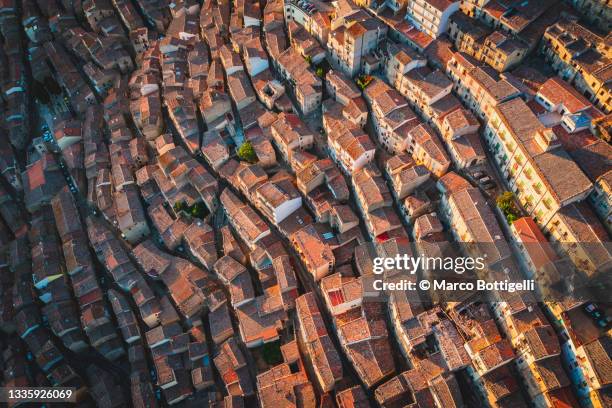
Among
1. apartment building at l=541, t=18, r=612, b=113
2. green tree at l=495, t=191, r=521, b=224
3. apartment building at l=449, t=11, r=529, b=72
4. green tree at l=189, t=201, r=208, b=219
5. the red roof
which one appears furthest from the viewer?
green tree at l=189, t=201, r=208, b=219

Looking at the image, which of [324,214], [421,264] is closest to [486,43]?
[421,264]

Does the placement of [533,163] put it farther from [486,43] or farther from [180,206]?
[180,206]

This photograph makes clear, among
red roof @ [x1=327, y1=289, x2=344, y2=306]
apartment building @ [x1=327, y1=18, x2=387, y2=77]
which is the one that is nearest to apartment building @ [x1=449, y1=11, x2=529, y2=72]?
apartment building @ [x1=327, y1=18, x2=387, y2=77]

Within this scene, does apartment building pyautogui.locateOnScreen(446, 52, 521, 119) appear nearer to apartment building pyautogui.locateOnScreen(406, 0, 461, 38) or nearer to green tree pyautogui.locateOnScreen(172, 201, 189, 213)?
apartment building pyautogui.locateOnScreen(406, 0, 461, 38)

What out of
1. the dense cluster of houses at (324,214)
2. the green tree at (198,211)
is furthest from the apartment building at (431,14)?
the green tree at (198,211)

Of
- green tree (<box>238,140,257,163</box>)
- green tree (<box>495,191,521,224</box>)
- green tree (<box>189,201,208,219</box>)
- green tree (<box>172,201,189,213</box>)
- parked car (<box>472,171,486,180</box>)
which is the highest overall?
green tree (<box>238,140,257,163</box>)

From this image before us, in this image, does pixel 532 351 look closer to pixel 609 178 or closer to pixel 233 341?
pixel 609 178

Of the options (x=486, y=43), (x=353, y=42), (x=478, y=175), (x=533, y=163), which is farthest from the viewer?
(x=353, y=42)

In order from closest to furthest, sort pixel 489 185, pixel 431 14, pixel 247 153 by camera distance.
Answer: pixel 489 185 → pixel 431 14 → pixel 247 153

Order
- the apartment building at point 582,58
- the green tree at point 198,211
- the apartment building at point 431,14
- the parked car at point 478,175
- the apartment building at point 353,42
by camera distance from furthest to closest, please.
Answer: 1. the green tree at point 198,211
2. the apartment building at point 353,42
3. the apartment building at point 431,14
4. the apartment building at point 582,58
5. the parked car at point 478,175

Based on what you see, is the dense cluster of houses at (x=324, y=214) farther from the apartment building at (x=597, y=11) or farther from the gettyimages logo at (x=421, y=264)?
the gettyimages logo at (x=421, y=264)
